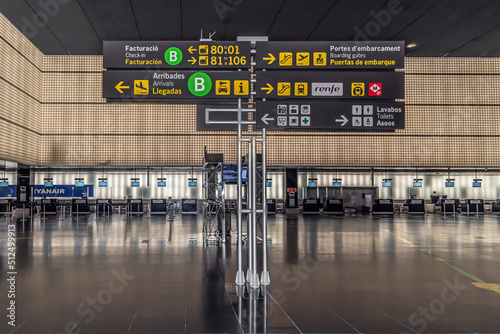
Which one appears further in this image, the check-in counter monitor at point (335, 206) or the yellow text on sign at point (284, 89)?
the check-in counter monitor at point (335, 206)

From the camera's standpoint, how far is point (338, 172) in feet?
98.6

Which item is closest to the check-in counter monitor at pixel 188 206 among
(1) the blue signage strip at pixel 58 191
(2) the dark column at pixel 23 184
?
(1) the blue signage strip at pixel 58 191

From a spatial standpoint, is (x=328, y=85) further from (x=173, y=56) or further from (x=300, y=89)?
(x=173, y=56)

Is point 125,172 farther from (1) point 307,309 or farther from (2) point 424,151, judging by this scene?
(1) point 307,309

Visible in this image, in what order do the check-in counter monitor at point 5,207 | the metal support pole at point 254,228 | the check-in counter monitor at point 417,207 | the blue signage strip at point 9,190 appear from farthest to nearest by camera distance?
the check-in counter monitor at point 417,207
the check-in counter monitor at point 5,207
the blue signage strip at point 9,190
the metal support pole at point 254,228

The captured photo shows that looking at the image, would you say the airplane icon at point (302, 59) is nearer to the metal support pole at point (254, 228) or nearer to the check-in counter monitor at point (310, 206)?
the metal support pole at point (254, 228)

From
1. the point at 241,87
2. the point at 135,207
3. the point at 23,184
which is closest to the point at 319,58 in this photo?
the point at 241,87

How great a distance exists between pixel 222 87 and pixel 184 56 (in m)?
0.81

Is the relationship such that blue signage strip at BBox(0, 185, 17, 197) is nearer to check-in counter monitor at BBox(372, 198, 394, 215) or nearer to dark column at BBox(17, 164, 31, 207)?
dark column at BBox(17, 164, 31, 207)

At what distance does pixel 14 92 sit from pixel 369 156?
70.8 ft

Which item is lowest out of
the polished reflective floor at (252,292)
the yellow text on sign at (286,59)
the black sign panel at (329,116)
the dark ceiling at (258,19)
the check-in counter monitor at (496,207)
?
the check-in counter monitor at (496,207)

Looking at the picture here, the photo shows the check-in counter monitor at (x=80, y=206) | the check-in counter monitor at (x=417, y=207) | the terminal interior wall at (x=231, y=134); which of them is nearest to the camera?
the terminal interior wall at (x=231, y=134)

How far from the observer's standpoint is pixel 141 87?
654cm

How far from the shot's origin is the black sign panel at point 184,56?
21.4 ft
